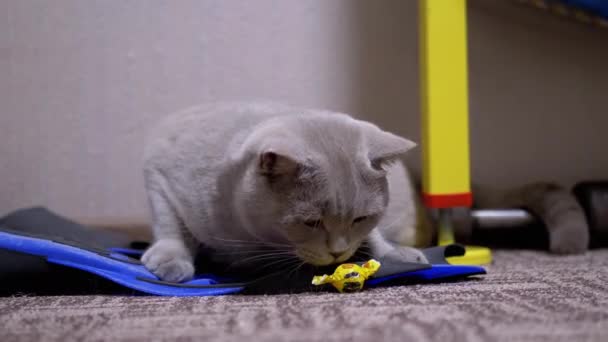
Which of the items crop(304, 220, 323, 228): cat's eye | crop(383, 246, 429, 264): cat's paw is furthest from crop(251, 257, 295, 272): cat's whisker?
crop(383, 246, 429, 264): cat's paw

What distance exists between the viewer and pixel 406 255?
1182mm

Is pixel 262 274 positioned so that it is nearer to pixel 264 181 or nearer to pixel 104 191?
pixel 264 181

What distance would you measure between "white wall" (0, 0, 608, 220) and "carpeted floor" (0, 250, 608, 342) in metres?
0.89

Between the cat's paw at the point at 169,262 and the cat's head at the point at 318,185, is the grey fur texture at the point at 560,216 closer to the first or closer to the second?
the cat's head at the point at 318,185

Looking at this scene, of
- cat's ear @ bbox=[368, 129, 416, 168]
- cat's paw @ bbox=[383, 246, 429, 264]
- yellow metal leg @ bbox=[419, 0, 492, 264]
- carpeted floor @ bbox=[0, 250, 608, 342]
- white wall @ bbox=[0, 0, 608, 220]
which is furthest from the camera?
white wall @ bbox=[0, 0, 608, 220]

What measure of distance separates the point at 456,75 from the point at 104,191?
1.18 meters

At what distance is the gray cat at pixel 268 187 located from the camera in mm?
999

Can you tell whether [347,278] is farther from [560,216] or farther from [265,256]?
[560,216]

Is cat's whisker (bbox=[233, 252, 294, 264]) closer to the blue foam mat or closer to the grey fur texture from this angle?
the blue foam mat

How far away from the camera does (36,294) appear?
1051 mm

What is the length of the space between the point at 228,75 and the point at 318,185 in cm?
96

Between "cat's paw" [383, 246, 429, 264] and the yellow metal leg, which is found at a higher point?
the yellow metal leg

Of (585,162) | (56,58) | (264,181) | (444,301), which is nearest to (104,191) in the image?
(56,58)

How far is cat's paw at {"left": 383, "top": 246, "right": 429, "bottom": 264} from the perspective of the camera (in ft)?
3.84
